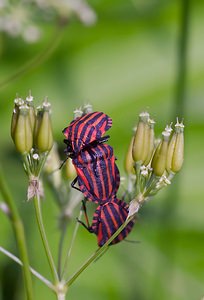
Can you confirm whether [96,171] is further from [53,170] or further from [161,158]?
[53,170]

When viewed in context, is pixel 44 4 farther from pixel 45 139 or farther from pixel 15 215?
pixel 15 215

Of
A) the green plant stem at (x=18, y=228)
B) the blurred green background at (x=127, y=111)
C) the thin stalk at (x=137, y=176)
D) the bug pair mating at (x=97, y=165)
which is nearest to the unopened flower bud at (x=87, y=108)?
the bug pair mating at (x=97, y=165)

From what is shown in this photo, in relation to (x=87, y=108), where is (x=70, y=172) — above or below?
below

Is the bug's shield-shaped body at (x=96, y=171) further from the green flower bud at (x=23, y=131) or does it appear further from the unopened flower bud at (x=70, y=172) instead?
the unopened flower bud at (x=70, y=172)

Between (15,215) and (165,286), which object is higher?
(15,215)

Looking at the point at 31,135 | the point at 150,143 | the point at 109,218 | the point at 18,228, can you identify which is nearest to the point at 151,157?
the point at 150,143

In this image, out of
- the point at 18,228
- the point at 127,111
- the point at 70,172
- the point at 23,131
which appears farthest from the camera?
the point at 127,111

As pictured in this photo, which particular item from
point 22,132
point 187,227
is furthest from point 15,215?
point 187,227
